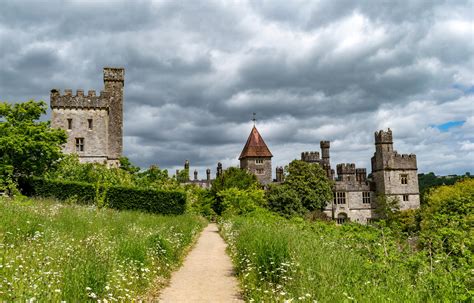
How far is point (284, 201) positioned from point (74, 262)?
3979 cm

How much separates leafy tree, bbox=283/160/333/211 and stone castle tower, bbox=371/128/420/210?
394 inches

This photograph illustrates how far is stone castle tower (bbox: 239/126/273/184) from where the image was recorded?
59125mm

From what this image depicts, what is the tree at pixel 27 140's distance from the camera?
2688 cm

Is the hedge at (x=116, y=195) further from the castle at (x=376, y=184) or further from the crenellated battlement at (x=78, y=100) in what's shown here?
the castle at (x=376, y=184)

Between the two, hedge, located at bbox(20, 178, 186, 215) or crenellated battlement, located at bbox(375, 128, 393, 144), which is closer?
hedge, located at bbox(20, 178, 186, 215)

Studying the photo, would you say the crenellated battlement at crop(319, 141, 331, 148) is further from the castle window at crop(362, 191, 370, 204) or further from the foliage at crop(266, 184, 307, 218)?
the foliage at crop(266, 184, 307, 218)

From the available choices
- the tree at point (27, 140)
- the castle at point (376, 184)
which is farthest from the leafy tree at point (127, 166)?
the castle at point (376, 184)

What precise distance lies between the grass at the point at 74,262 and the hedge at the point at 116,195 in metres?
14.7

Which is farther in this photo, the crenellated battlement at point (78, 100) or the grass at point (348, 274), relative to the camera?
the crenellated battlement at point (78, 100)

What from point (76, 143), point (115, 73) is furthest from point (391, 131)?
point (76, 143)

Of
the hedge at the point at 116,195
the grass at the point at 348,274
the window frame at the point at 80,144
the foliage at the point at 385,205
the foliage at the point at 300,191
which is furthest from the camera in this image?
the foliage at the point at 385,205

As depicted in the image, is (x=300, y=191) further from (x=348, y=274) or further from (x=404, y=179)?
(x=348, y=274)

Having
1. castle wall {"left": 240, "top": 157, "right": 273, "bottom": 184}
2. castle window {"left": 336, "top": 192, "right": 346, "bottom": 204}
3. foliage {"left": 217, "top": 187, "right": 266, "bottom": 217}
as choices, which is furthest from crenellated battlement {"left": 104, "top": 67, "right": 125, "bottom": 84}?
castle window {"left": 336, "top": 192, "right": 346, "bottom": 204}

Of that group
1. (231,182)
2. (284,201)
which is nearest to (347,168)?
(284,201)
